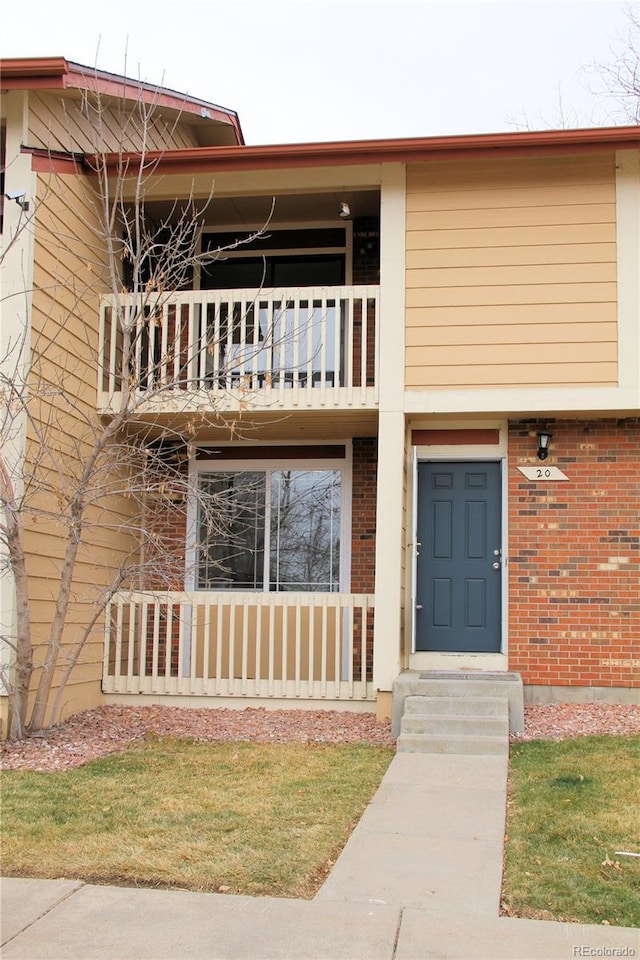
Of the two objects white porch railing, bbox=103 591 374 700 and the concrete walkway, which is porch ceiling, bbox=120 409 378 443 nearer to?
white porch railing, bbox=103 591 374 700

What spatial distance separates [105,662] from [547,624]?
4.48 m

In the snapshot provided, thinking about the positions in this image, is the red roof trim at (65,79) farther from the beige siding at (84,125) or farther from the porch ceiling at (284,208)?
the porch ceiling at (284,208)

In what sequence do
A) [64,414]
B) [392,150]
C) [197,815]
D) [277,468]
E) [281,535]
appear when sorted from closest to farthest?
[197,815] → [64,414] → [392,150] → [281,535] → [277,468]

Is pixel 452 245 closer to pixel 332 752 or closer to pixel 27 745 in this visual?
pixel 332 752

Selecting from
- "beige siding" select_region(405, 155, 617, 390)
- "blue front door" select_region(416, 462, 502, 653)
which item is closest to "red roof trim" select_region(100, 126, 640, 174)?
"beige siding" select_region(405, 155, 617, 390)

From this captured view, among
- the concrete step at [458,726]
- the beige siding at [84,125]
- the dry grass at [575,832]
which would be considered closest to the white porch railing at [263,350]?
the beige siding at [84,125]

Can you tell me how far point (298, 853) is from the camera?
4.66m

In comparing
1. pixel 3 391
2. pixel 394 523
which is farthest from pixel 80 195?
pixel 394 523

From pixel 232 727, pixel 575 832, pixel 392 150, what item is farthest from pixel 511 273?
pixel 575 832

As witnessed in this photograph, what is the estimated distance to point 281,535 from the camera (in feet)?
34.0

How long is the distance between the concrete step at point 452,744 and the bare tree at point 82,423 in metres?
2.48

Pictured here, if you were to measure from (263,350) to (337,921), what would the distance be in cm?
575

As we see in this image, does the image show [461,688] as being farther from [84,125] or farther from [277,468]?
[84,125]

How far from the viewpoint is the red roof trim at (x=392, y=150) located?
27.9 feet
